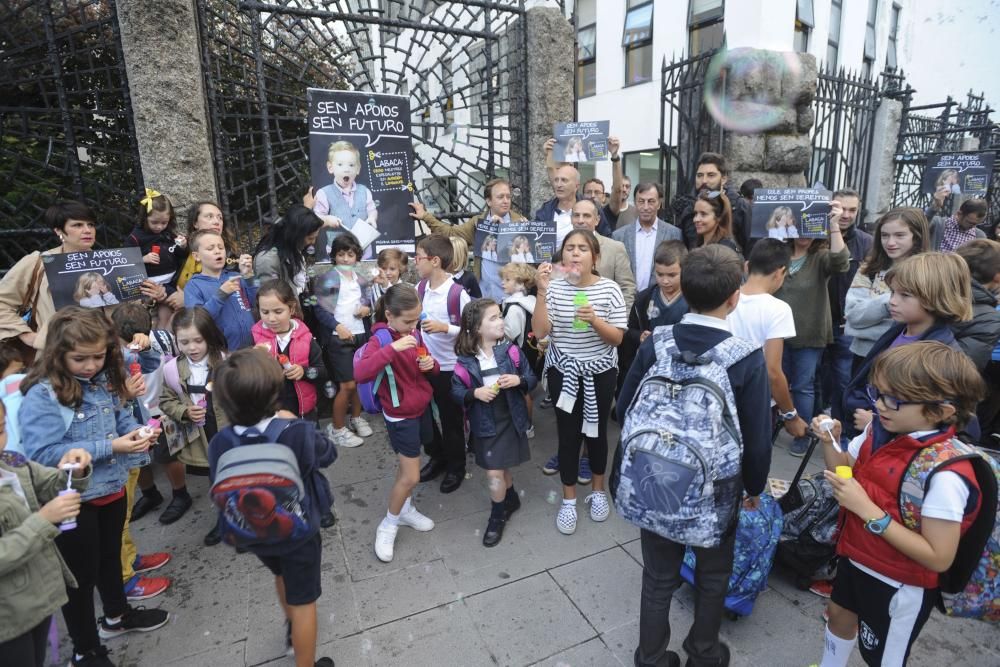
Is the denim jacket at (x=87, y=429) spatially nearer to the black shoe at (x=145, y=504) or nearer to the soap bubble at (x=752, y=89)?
the black shoe at (x=145, y=504)

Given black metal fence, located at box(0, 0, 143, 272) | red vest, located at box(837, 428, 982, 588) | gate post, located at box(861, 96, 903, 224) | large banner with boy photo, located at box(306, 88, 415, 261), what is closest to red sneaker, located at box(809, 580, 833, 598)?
red vest, located at box(837, 428, 982, 588)

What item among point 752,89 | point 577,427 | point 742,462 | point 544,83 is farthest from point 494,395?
point 752,89

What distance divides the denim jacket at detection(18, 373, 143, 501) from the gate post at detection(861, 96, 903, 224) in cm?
1079

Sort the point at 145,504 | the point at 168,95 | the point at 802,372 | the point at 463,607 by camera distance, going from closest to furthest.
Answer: the point at 463,607 → the point at 145,504 → the point at 802,372 → the point at 168,95

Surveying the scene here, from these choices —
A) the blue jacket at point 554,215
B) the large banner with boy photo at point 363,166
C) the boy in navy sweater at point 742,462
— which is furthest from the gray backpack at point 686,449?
the large banner with boy photo at point 363,166

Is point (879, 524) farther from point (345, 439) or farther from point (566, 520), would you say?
point (345, 439)

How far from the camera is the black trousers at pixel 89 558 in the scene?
2283 millimetres

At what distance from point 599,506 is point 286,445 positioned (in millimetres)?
2140

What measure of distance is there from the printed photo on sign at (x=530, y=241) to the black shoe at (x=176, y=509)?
281cm

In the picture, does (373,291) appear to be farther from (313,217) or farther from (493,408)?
(493,408)

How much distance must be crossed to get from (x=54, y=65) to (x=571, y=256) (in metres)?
4.43

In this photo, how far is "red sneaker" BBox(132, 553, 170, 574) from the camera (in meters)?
3.09

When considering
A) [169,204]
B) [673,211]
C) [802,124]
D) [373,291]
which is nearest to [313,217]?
[373,291]

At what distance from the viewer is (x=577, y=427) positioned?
342cm
